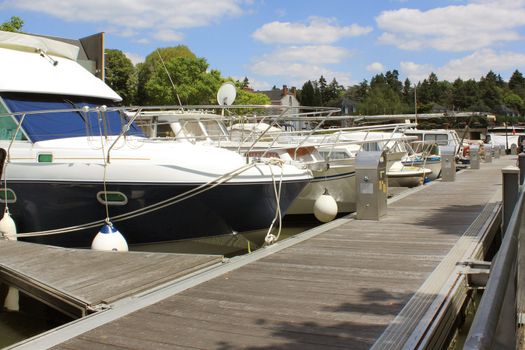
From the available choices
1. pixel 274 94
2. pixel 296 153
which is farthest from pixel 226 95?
pixel 274 94

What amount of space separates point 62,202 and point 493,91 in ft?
461

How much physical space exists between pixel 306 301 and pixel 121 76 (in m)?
59.2

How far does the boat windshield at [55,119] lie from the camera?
903 cm

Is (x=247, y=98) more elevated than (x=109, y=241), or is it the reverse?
(x=247, y=98)

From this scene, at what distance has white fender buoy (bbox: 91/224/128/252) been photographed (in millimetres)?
7316

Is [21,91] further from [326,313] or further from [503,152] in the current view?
[503,152]

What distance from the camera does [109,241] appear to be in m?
7.35

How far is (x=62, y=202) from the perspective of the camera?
827cm

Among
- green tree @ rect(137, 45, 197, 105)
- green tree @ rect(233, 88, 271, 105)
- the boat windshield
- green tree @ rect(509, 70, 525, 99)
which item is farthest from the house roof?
the boat windshield

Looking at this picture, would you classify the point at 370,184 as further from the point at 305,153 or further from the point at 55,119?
the point at 55,119

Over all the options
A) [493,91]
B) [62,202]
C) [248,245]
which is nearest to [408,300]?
[248,245]

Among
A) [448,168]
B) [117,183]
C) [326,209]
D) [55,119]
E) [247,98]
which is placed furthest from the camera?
[247,98]

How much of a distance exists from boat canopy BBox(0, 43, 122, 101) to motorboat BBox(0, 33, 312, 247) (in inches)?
2.1

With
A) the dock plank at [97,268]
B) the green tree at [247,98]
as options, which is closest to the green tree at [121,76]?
the green tree at [247,98]
